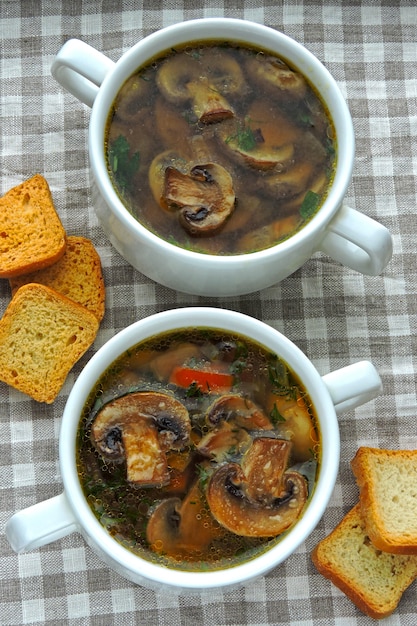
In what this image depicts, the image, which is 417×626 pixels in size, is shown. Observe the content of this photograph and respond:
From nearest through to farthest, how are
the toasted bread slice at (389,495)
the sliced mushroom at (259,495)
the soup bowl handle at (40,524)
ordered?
the soup bowl handle at (40,524), the sliced mushroom at (259,495), the toasted bread slice at (389,495)

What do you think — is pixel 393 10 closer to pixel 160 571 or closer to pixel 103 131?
pixel 103 131

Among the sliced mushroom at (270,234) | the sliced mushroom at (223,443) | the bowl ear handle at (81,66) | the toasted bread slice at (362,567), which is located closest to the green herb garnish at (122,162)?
the bowl ear handle at (81,66)

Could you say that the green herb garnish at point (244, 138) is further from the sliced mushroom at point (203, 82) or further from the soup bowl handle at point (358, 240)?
the soup bowl handle at point (358, 240)

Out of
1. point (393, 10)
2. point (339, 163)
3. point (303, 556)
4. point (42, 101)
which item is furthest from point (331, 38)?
point (303, 556)

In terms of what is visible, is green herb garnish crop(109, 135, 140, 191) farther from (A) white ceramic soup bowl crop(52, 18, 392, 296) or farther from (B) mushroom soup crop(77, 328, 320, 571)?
(B) mushroom soup crop(77, 328, 320, 571)

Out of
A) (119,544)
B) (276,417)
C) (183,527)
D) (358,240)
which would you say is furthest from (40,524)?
(358,240)

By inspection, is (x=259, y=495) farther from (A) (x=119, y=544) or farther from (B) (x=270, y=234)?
(B) (x=270, y=234)
